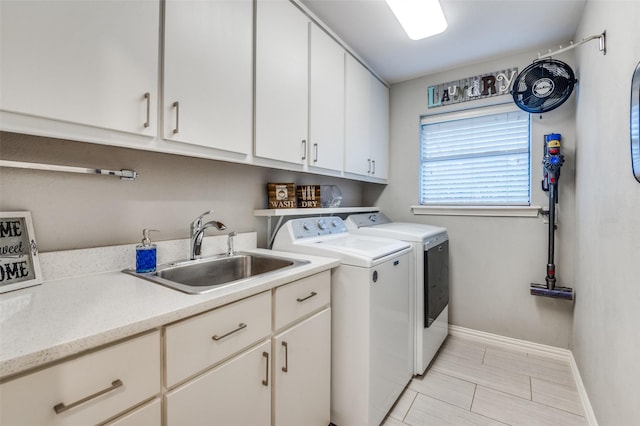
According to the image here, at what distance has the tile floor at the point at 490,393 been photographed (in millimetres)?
1693

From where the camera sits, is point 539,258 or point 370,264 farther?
point 539,258

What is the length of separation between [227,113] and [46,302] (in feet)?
3.18

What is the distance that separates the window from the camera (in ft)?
8.34

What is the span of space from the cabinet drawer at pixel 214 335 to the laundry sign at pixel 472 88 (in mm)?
2533

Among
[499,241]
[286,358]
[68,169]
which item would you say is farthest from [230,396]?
[499,241]

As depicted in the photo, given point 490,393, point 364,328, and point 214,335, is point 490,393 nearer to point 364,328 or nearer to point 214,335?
point 364,328

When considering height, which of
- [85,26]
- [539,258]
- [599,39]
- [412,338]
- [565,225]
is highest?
[599,39]

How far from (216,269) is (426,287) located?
1.38 metres

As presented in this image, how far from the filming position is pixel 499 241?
2584 millimetres

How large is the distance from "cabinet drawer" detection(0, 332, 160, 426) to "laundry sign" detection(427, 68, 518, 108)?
2.91m

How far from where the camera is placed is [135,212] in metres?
1.37

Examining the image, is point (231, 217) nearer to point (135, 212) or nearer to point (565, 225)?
point (135, 212)

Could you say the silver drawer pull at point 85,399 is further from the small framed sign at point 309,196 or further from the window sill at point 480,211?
the window sill at point 480,211

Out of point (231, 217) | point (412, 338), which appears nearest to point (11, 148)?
point (231, 217)
